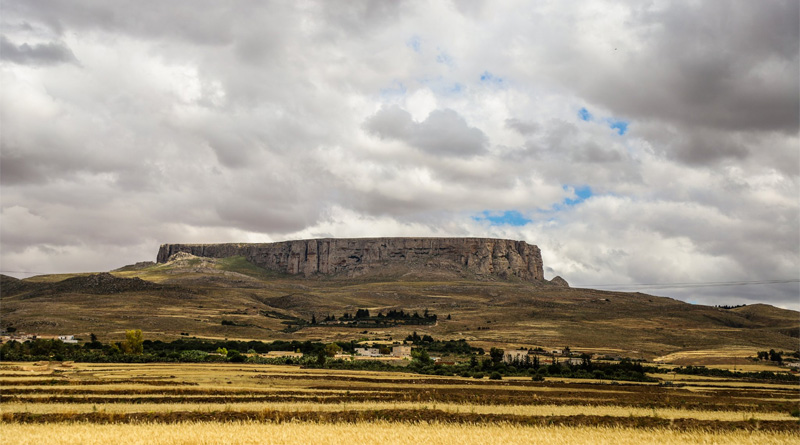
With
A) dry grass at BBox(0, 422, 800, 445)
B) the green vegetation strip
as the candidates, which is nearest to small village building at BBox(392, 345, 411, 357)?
the green vegetation strip

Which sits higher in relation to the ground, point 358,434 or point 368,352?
point 358,434

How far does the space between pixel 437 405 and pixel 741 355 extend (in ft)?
341

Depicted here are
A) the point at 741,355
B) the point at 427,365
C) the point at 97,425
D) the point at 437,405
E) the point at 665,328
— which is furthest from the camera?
the point at 665,328

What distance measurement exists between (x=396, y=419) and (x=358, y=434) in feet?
18.6

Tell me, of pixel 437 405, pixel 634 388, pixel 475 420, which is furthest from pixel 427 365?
pixel 475 420

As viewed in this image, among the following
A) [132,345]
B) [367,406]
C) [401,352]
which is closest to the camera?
[367,406]

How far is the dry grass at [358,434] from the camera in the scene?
24.2m

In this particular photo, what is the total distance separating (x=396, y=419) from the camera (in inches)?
1228

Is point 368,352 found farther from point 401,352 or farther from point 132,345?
point 132,345

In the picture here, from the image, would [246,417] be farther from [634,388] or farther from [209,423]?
[634,388]

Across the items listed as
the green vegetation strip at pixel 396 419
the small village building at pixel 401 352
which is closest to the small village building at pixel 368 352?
the small village building at pixel 401 352

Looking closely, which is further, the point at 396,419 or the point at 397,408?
the point at 397,408

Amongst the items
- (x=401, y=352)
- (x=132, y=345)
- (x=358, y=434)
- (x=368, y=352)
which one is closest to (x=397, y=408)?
(x=358, y=434)

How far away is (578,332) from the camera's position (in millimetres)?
164250
